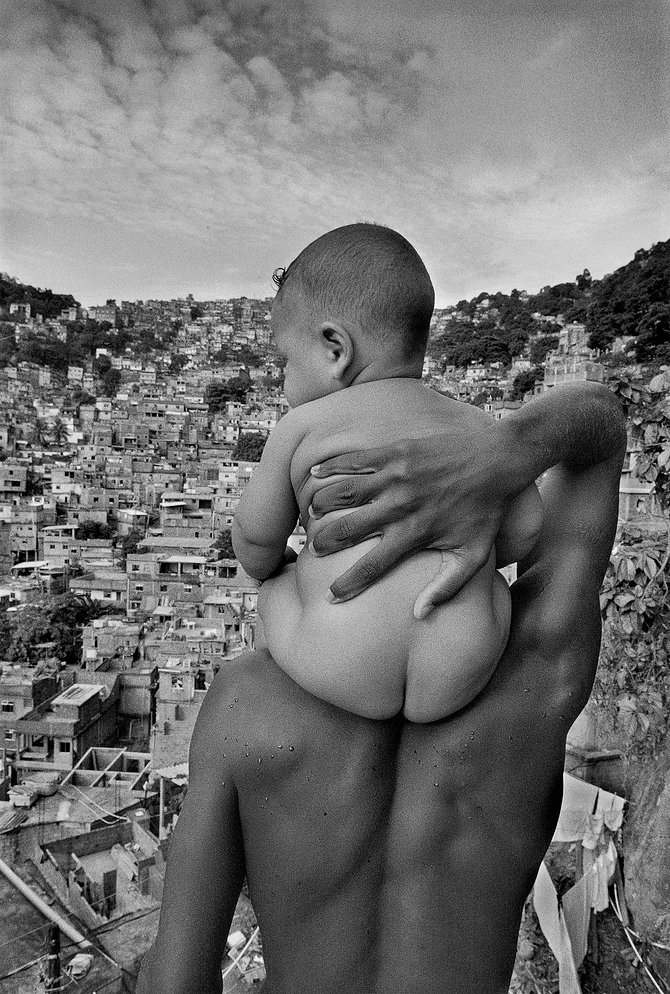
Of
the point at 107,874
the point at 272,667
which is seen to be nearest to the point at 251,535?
the point at 272,667

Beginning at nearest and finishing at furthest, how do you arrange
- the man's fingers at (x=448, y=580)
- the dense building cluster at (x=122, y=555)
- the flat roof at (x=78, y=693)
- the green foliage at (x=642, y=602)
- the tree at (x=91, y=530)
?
the man's fingers at (x=448, y=580) < the green foliage at (x=642, y=602) < the dense building cluster at (x=122, y=555) < the flat roof at (x=78, y=693) < the tree at (x=91, y=530)

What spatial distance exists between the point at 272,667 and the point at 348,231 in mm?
305

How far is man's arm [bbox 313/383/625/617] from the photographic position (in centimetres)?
44

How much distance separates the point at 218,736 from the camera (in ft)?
1.66

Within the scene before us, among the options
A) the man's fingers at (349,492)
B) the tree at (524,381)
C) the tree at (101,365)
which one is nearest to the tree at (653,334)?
the tree at (524,381)

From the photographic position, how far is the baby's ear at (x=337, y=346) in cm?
48

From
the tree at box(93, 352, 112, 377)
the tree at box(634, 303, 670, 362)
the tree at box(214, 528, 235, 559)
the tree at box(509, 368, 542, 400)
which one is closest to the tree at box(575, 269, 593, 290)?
the tree at box(509, 368, 542, 400)

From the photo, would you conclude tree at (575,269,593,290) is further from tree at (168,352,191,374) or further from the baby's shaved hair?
the baby's shaved hair

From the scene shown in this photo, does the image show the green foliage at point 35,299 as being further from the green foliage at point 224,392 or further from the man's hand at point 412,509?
the man's hand at point 412,509

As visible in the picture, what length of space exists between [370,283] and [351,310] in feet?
0.07

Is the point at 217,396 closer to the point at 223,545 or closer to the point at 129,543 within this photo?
the point at 129,543

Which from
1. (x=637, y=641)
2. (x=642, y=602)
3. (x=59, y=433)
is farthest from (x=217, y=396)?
(x=642, y=602)

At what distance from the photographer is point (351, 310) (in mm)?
472

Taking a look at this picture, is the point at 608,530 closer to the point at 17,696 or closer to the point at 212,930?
the point at 212,930
